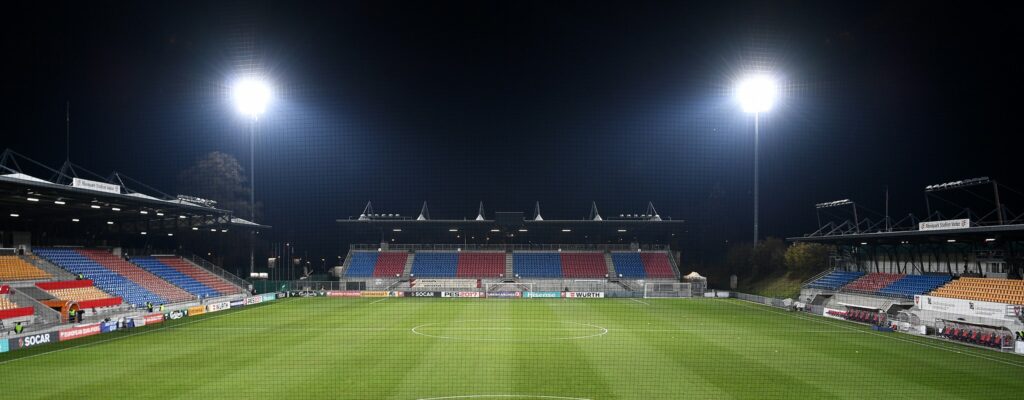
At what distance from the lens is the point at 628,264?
23672 mm

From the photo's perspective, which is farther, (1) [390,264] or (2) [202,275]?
(1) [390,264]

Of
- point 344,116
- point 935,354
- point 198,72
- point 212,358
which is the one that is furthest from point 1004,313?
point 198,72

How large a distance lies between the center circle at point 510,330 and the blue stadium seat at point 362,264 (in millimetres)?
11503

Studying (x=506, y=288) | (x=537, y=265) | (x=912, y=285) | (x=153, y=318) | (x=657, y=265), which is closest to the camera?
(x=153, y=318)

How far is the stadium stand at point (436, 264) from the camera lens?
22859 mm

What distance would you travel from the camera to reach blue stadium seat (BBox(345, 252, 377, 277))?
22.9 m

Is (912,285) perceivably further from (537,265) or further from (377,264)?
(377,264)

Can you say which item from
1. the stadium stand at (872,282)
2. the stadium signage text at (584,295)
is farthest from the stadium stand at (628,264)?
the stadium stand at (872,282)

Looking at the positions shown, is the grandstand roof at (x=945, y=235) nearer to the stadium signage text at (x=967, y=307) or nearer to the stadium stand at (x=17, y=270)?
the stadium signage text at (x=967, y=307)

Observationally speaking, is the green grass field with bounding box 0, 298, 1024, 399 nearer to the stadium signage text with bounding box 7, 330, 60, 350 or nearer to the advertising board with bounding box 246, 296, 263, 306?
the stadium signage text with bounding box 7, 330, 60, 350

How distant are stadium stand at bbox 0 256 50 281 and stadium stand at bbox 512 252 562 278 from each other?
15.0 meters

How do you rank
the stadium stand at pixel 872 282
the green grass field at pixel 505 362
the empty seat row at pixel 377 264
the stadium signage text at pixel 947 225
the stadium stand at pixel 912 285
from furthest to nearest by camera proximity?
the empty seat row at pixel 377 264
the stadium stand at pixel 872 282
the stadium stand at pixel 912 285
the stadium signage text at pixel 947 225
the green grass field at pixel 505 362

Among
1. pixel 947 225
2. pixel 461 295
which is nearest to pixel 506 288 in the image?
pixel 461 295

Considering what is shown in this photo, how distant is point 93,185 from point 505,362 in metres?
9.83
